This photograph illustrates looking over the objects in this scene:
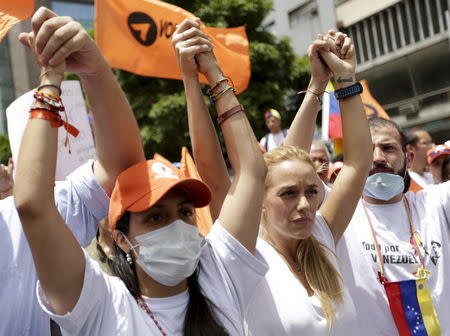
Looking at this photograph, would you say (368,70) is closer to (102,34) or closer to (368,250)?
(102,34)

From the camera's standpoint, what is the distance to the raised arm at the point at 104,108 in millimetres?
1549

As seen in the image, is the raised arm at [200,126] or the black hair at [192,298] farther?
the raised arm at [200,126]

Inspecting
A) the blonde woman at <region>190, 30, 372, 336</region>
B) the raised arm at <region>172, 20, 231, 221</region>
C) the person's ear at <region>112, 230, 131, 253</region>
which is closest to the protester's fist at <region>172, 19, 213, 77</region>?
the raised arm at <region>172, 20, 231, 221</region>

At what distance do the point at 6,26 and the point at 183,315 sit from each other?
5.18 ft

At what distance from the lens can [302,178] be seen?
226 centimetres

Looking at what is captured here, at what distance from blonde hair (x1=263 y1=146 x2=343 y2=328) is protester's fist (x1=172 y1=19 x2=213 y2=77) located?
649mm

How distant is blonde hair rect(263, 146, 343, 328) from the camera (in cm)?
207

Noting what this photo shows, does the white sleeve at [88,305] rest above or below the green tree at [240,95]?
below

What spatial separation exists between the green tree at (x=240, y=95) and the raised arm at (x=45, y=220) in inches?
464

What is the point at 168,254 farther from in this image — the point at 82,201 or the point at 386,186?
the point at 386,186

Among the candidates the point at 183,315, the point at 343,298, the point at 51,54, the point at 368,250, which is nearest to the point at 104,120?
the point at 51,54

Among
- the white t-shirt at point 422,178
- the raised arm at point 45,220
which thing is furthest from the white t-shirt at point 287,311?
the white t-shirt at point 422,178

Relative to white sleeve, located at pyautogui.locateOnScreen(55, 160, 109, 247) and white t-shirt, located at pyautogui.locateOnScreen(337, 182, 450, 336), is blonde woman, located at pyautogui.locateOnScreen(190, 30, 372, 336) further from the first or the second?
white sleeve, located at pyautogui.locateOnScreen(55, 160, 109, 247)

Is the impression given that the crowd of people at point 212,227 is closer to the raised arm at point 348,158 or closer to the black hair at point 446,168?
the raised arm at point 348,158
